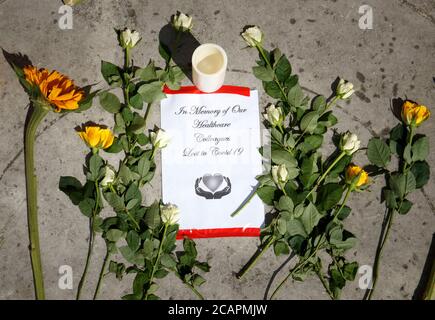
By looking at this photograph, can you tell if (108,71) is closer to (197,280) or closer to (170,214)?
(170,214)

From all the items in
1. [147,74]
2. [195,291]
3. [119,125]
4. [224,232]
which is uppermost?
[147,74]

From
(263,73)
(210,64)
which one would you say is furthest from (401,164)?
(210,64)

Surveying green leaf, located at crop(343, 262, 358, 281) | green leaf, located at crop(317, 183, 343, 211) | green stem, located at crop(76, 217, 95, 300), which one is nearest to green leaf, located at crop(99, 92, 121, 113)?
green stem, located at crop(76, 217, 95, 300)

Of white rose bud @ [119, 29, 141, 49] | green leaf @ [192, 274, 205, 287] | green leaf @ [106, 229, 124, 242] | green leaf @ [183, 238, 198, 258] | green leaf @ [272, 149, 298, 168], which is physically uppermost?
white rose bud @ [119, 29, 141, 49]

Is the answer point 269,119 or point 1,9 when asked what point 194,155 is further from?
point 1,9

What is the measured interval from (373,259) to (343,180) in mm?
180

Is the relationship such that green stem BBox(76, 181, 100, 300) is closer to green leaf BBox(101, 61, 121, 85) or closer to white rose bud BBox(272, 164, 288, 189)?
green leaf BBox(101, 61, 121, 85)

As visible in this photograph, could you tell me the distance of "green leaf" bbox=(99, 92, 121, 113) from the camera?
875 mm

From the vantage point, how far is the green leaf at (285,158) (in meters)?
0.85

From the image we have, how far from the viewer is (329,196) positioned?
33.2 inches

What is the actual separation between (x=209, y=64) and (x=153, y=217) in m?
0.32

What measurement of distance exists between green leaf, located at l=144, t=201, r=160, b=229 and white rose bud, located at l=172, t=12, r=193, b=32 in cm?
37

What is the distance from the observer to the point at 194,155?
896 mm
